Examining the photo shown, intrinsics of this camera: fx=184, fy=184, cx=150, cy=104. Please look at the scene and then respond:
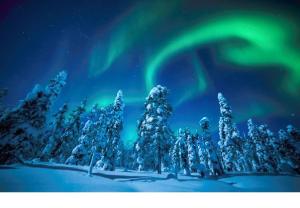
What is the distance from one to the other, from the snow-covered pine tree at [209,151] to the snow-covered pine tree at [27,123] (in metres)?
5.66

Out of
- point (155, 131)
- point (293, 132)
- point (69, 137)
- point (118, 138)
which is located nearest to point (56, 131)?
point (69, 137)

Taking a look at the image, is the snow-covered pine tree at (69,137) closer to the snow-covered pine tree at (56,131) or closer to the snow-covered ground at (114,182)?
the snow-covered pine tree at (56,131)

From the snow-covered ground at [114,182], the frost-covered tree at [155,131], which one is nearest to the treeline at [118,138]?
the frost-covered tree at [155,131]

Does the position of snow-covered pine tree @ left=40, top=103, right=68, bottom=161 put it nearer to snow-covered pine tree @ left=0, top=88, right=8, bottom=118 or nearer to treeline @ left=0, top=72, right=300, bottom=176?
treeline @ left=0, top=72, right=300, bottom=176

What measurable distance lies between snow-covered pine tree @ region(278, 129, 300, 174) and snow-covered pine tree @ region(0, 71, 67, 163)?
869cm

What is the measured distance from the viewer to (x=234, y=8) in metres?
7.84

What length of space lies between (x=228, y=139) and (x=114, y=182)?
18.6 ft

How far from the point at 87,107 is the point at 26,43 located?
340 cm

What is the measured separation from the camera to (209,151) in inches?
339

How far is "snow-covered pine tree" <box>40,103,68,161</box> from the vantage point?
7.11 meters

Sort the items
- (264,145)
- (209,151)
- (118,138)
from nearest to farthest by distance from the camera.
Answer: (118,138) → (209,151) → (264,145)

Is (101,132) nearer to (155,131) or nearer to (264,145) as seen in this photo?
(155,131)

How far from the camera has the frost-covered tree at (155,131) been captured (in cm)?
769

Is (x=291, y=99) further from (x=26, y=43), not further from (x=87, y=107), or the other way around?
(x=26, y=43)
